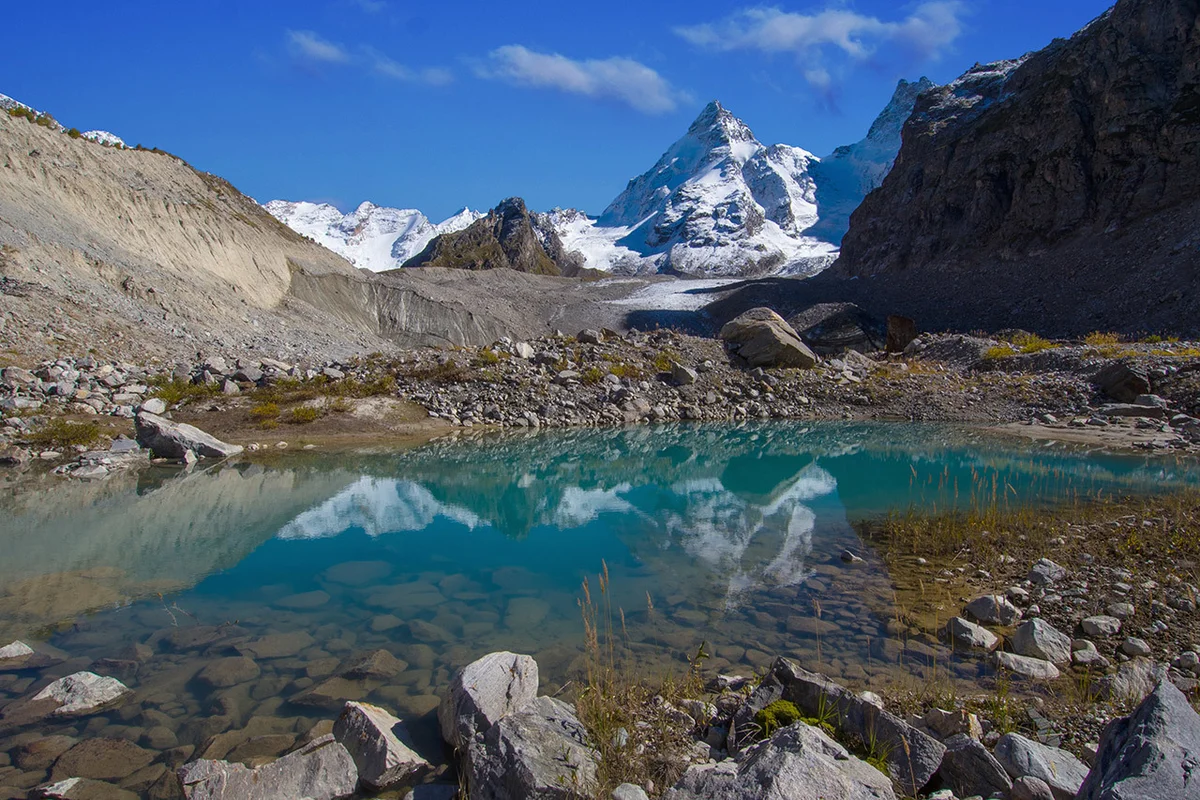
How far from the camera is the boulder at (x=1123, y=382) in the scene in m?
21.8

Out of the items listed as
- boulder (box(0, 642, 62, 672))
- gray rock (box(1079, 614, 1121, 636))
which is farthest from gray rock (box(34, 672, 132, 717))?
gray rock (box(1079, 614, 1121, 636))

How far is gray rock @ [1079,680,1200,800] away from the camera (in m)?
2.36

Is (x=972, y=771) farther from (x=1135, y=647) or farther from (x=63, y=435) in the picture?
(x=63, y=435)

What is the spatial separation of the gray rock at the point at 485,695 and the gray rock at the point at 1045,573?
207 inches

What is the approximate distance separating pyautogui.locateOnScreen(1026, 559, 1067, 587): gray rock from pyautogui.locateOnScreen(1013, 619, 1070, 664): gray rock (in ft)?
4.33

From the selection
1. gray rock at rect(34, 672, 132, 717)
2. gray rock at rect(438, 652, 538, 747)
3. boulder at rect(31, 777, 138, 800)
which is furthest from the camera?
gray rock at rect(34, 672, 132, 717)

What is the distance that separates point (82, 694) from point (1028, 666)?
6793mm

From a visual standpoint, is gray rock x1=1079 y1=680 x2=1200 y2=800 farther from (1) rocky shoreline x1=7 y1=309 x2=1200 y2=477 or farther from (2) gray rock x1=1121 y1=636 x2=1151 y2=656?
(1) rocky shoreline x1=7 y1=309 x2=1200 y2=477

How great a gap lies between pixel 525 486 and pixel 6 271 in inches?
683

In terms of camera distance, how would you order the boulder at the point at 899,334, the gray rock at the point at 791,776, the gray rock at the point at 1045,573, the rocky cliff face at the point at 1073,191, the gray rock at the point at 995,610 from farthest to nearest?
1. the rocky cliff face at the point at 1073,191
2. the boulder at the point at 899,334
3. the gray rock at the point at 1045,573
4. the gray rock at the point at 995,610
5. the gray rock at the point at 791,776

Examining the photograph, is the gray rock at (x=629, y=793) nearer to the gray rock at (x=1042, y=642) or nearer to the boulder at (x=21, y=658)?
the gray rock at (x=1042, y=642)

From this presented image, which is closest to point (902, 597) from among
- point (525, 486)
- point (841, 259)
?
point (525, 486)

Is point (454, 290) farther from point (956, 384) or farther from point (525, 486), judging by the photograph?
point (525, 486)

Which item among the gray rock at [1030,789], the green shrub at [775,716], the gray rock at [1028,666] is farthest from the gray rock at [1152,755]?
the gray rock at [1028,666]
